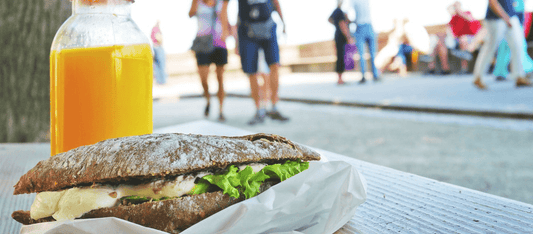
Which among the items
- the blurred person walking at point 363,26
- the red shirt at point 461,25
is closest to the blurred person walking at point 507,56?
the red shirt at point 461,25

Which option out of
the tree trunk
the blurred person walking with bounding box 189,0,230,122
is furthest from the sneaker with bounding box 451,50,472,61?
the tree trunk

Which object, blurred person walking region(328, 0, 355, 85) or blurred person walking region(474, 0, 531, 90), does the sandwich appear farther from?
blurred person walking region(328, 0, 355, 85)

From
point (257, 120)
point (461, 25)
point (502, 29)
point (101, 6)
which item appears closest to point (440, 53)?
point (461, 25)

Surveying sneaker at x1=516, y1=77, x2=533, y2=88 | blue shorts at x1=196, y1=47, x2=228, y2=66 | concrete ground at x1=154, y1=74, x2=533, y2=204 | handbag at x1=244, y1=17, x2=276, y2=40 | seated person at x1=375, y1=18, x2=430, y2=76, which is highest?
seated person at x1=375, y1=18, x2=430, y2=76

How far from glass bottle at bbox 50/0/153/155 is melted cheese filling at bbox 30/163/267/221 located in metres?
0.23

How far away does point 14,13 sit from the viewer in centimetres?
186

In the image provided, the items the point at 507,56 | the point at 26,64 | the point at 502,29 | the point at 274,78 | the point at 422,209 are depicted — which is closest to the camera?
the point at 422,209

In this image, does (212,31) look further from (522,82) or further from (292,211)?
(522,82)

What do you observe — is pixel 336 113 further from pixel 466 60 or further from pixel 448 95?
pixel 466 60

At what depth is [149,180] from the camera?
63cm

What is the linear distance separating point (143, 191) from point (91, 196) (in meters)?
0.08

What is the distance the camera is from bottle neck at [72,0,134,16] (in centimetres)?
86

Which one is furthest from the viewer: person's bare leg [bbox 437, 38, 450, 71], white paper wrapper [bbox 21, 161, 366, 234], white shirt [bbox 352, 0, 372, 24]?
person's bare leg [bbox 437, 38, 450, 71]

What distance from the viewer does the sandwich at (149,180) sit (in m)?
0.61
